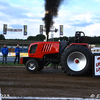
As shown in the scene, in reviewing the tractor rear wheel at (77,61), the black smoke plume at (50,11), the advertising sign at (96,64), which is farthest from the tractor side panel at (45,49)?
the black smoke plume at (50,11)

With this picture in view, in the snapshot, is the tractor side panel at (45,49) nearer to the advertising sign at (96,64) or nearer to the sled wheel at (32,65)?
the sled wheel at (32,65)

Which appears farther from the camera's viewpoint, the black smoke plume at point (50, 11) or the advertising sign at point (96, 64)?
the black smoke plume at point (50, 11)

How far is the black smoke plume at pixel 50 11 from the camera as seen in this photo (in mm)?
11305

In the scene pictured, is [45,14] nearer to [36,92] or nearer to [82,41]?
[82,41]

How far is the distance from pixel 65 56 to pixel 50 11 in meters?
5.35

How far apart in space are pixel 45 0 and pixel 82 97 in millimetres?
8232

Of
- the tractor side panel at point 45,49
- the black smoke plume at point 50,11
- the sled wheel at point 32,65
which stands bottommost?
the sled wheel at point 32,65

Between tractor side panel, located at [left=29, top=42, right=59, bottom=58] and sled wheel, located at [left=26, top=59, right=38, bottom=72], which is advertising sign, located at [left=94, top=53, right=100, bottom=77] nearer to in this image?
tractor side panel, located at [left=29, top=42, right=59, bottom=58]

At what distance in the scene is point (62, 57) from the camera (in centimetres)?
746

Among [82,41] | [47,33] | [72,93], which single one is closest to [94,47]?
[47,33]

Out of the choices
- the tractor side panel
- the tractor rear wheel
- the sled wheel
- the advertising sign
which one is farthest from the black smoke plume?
the advertising sign

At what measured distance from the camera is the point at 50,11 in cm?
1184

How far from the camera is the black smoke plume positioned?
1130 centimetres

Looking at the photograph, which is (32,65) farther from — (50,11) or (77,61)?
(50,11)
